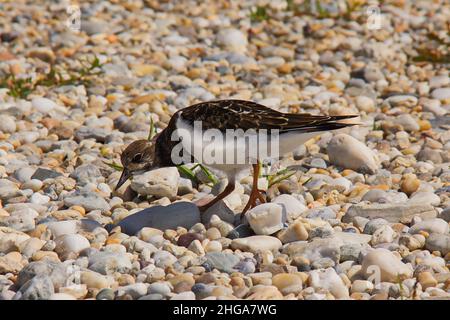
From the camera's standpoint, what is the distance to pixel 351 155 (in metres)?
7.26

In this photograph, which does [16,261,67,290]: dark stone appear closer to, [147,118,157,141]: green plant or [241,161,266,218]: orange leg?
[241,161,266,218]: orange leg

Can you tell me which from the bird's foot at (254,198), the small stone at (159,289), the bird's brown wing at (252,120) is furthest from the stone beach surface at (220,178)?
the bird's brown wing at (252,120)

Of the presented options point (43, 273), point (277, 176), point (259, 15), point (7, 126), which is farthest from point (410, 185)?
point (259, 15)

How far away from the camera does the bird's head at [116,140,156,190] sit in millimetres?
6473

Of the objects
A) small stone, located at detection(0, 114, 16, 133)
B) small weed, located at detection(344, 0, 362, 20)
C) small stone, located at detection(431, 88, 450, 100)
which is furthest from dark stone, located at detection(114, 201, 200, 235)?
small weed, located at detection(344, 0, 362, 20)

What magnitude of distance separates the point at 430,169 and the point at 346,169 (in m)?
0.71

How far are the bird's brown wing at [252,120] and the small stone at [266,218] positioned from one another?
1.94 ft

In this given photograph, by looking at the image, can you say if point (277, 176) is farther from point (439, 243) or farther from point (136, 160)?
point (439, 243)

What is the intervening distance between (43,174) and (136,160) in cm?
96

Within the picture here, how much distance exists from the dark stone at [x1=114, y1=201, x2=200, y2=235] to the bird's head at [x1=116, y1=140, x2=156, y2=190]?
0.44 meters

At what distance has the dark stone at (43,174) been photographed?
6.96 meters

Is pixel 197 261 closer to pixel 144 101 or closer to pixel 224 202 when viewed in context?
pixel 224 202

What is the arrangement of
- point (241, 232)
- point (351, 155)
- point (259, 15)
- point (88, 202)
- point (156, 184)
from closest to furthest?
point (241, 232), point (88, 202), point (156, 184), point (351, 155), point (259, 15)
